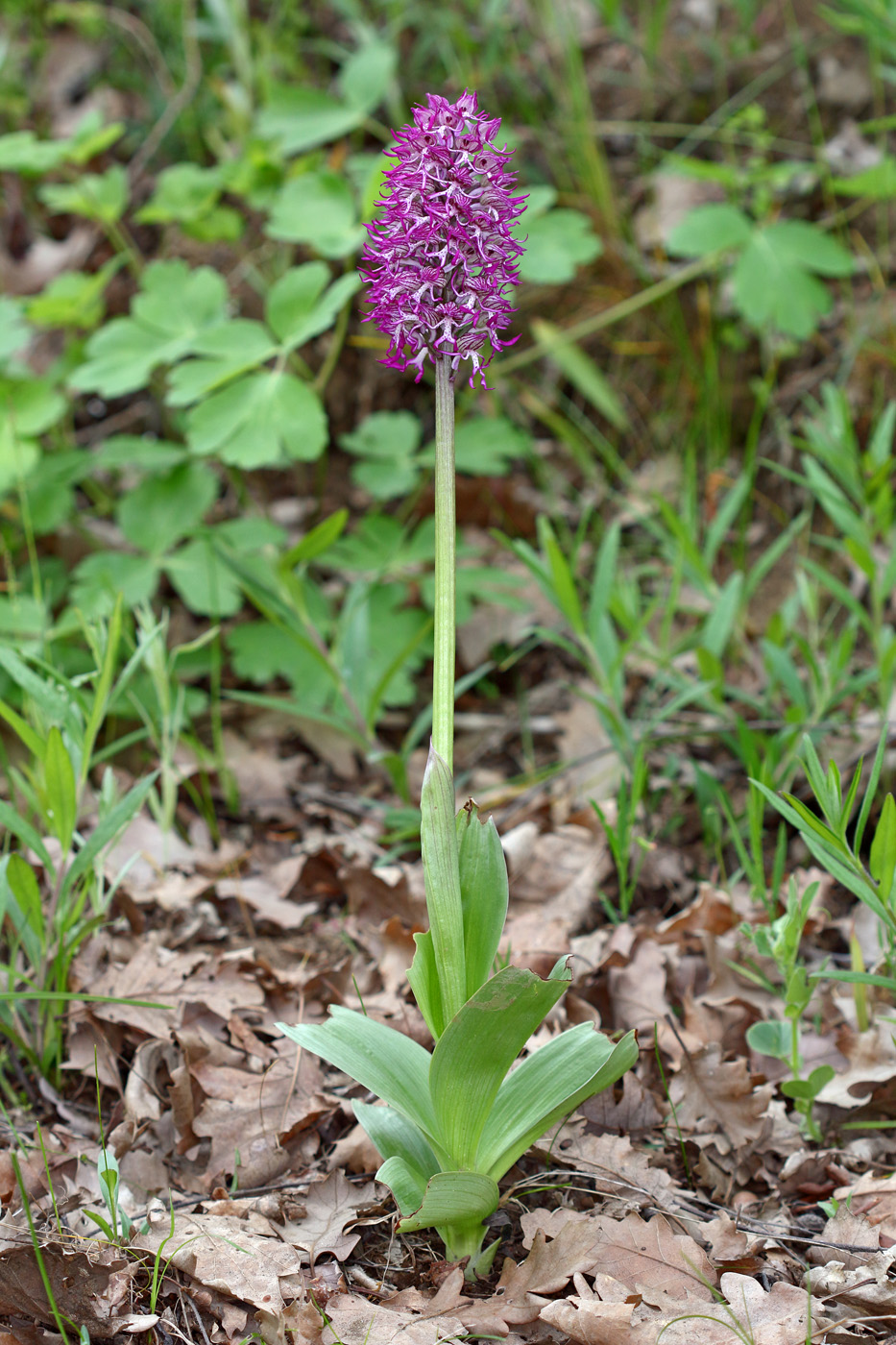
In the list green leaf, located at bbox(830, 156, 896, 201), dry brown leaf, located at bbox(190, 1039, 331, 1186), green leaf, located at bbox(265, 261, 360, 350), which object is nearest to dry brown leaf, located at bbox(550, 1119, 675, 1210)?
dry brown leaf, located at bbox(190, 1039, 331, 1186)

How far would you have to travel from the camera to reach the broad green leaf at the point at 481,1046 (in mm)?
1349

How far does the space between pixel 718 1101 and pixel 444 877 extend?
81 cm

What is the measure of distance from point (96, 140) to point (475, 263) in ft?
9.29

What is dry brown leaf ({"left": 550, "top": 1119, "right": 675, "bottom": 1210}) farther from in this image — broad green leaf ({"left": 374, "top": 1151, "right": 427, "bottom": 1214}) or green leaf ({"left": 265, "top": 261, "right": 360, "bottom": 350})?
green leaf ({"left": 265, "top": 261, "right": 360, "bottom": 350})

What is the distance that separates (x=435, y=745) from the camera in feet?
4.84

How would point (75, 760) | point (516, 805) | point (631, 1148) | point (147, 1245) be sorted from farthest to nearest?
1. point (516, 805)
2. point (75, 760)
3. point (631, 1148)
4. point (147, 1245)

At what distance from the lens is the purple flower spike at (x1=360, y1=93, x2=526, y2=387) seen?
1396 millimetres

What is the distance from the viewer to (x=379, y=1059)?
1.50m

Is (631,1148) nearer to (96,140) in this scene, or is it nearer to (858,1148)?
(858,1148)

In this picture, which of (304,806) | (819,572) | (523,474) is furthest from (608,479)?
(304,806)

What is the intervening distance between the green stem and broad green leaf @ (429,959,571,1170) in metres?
0.31

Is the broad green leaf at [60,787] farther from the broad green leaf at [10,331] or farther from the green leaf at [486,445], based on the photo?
the broad green leaf at [10,331]

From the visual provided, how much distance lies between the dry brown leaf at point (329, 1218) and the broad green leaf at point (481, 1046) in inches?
10.9

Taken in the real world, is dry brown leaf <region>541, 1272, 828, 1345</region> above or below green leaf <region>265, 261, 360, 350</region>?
below
